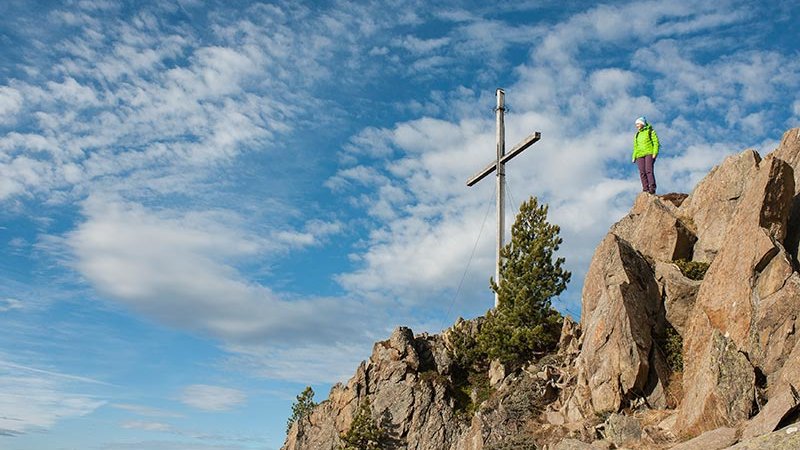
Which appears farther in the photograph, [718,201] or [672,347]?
[718,201]

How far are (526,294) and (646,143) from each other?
31.8ft

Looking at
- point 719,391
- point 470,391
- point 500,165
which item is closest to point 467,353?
point 470,391

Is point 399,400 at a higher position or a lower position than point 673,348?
lower

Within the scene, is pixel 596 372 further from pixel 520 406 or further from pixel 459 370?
pixel 459 370

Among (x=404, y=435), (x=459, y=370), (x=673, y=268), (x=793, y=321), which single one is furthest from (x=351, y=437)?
(x=793, y=321)

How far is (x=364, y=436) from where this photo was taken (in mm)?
31859

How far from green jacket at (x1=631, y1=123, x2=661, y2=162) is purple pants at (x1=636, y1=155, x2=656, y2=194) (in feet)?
0.82

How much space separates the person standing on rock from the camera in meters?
33.8

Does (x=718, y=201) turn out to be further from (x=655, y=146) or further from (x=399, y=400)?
(x=399, y=400)

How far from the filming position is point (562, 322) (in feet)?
108

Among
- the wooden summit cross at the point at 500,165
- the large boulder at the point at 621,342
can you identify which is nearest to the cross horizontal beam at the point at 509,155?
the wooden summit cross at the point at 500,165

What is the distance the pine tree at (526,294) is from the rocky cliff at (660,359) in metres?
1.26

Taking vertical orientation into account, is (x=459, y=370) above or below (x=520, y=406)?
above

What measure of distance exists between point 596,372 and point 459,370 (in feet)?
38.4
